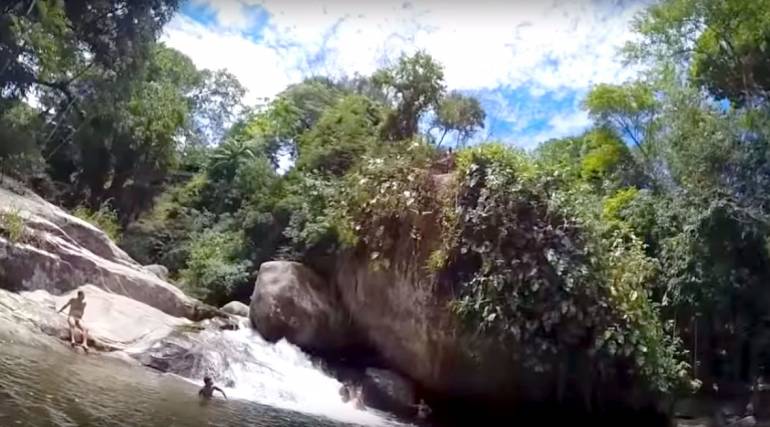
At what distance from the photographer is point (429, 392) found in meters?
14.7

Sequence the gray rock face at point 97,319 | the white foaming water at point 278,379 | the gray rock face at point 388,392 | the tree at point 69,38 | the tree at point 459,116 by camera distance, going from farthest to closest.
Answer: the tree at point 459,116
the tree at point 69,38
the gray rock face at point 388,392
the white foaming water at point 278,379
the gray rock face at point 97,319

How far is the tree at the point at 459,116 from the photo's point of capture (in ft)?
61.5

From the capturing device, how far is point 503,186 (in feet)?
44.4

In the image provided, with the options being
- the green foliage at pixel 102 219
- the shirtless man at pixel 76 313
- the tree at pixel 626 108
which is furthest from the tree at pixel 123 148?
the tree at pixel 626 108

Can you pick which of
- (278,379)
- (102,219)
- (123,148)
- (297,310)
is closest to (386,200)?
(297,310)

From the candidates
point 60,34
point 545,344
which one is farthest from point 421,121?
point 60,34

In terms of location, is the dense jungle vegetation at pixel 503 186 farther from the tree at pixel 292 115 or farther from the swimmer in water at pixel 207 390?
the swimmer in water at pixel 207 390

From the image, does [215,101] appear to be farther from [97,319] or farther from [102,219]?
[97,319]

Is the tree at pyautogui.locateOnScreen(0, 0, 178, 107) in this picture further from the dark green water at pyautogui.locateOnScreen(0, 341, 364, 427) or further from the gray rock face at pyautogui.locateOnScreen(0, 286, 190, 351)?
the dark green water at pyautogui.locateOnScreen(0, 341, 364, 427)

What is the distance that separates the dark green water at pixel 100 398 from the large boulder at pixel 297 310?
156 inches

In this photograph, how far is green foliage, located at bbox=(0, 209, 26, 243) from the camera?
13.4m

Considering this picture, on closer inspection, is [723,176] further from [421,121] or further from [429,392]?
[429,392]

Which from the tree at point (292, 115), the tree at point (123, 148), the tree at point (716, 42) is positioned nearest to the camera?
the tree at point (716, 42)

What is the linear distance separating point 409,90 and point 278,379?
28.9ft
